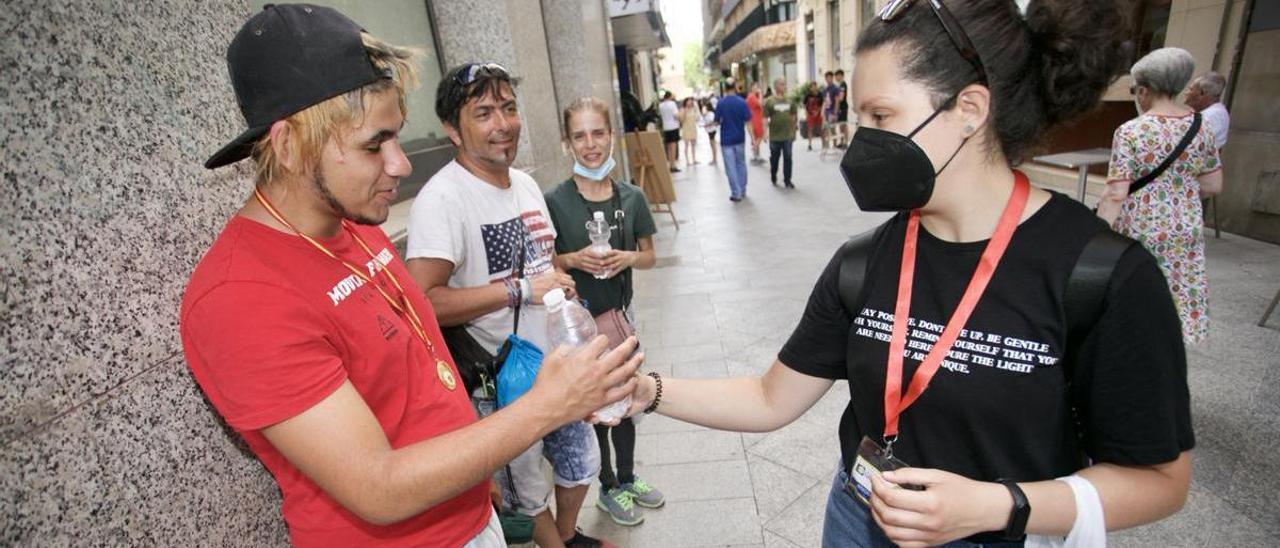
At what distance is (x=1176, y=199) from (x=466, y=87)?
401cm

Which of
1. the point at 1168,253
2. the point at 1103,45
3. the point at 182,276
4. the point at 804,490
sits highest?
the point at 1103,45

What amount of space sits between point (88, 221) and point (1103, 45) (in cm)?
212

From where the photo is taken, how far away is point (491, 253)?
249cm

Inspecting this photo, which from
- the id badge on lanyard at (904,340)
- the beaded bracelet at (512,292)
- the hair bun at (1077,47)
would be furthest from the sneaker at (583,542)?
the hair bun at (1077,47)

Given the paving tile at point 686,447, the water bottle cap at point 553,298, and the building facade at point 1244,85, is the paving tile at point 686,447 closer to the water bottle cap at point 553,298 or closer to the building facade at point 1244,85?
the water bottle cap at point 553,298

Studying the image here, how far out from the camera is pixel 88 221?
122 centimetres

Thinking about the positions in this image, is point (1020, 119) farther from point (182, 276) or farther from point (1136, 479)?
point (182, 276)

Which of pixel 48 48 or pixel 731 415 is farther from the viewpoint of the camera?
pixel 731 415

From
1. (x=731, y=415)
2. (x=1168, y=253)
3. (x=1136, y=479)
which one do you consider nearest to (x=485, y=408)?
(x=731, y=415)

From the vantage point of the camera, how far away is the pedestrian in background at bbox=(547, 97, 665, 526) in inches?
122

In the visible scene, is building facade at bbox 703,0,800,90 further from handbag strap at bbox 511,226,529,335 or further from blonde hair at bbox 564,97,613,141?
handbag strap at bbox 511,226,529,335

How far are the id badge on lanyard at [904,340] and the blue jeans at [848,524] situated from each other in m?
0.16

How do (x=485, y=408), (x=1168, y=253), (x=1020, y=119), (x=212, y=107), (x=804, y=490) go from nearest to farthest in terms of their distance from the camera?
(x=1020, y=119) < (x=212, y=107) < (x=485, y=408) < (x=804, y=490) < (x=1168, y=253)

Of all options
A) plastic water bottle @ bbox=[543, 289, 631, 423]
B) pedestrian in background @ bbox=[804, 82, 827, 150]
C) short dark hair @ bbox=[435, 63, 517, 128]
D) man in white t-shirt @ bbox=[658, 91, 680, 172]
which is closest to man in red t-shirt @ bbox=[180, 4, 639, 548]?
plastic water bottle @ bbox=[543, 289, 631, 423]
